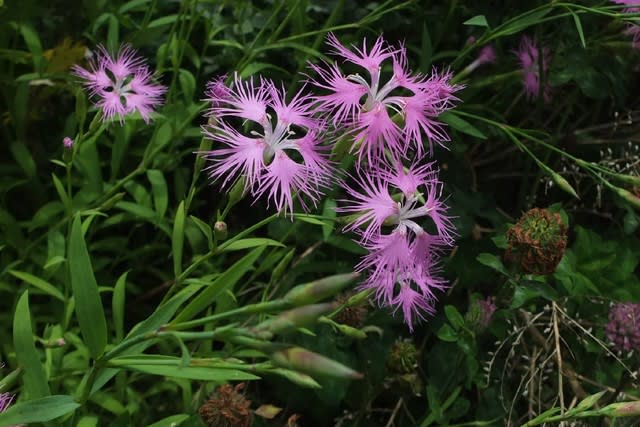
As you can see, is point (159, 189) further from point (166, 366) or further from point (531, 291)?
point (531, 291)

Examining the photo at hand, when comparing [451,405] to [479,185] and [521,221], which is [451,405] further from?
[479,185]

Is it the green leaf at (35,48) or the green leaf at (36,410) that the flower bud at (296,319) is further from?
the green leaf at (35,48)

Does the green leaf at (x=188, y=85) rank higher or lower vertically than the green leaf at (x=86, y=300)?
higher

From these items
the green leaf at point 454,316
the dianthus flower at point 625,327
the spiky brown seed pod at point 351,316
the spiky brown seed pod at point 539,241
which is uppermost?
the spiky brown seed pod at point 539,241

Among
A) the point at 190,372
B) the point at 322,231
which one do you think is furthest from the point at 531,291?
the point at 190,372

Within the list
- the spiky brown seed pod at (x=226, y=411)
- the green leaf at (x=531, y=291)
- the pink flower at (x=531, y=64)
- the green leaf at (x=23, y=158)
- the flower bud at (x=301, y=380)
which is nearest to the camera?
the flower bud at (x=301, y=380)

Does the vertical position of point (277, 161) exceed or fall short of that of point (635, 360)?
it exceeds it

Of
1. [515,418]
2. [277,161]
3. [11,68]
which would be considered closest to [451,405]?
[515,418]

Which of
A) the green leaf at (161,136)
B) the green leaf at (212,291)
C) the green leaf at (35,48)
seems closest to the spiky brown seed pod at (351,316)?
the green leaf at (212,291)
